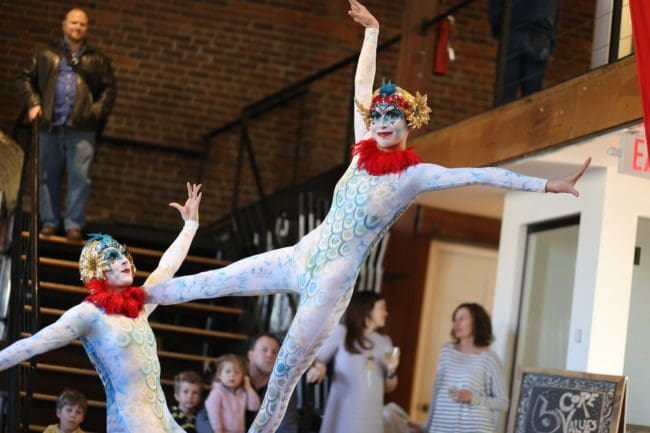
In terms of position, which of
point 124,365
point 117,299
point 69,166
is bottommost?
point 124,365

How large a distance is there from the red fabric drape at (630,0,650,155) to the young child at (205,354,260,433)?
2.56 m

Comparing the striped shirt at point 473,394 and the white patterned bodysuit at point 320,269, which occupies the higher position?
the white patterned bodysuit at point 320,269

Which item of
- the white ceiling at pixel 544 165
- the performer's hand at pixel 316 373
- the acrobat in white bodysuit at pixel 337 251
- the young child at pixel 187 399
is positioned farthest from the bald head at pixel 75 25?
the acrobat in white bodysuit at pixel 337 251

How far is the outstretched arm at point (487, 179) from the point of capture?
14.8ft

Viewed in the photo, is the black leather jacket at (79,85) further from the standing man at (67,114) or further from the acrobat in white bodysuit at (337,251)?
the acrobat in white bodysuit at (337,251)

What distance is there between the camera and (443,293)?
10.5m

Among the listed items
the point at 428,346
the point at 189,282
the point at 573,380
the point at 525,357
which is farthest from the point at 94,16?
the point at 189,282

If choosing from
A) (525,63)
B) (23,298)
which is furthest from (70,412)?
(525,63)

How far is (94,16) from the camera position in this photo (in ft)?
36.6

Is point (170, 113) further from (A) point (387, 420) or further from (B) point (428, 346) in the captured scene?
(A) point (387, 420)

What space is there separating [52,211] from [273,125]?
3079 mm

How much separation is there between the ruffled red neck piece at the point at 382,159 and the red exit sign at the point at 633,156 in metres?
2.35

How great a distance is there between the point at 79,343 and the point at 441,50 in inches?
122

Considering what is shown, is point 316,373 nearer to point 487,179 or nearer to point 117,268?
point 117,268
